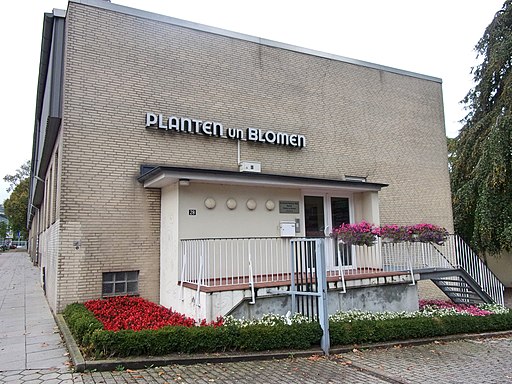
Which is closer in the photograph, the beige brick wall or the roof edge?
the roof edge

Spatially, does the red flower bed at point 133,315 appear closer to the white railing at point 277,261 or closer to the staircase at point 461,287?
the white railing at point 277,261

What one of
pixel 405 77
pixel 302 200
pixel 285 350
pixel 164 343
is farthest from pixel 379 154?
pixel 164 343

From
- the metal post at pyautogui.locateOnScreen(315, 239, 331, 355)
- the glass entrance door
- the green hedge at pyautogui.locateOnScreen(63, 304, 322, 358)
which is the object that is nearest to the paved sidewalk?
the green hedge at pyautogui.locateOnScreen(63, 304, 322, 358)

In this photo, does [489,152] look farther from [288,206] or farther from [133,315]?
[133,315]

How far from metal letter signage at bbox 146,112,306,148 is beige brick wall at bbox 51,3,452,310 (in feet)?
0.63

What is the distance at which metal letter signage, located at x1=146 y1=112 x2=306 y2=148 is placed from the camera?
10578 mm

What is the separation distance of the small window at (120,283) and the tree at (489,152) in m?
13.0

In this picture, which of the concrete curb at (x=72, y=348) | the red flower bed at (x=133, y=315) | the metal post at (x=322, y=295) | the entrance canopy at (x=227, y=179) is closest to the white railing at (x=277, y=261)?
the red flower bed at (x=133, y=315)

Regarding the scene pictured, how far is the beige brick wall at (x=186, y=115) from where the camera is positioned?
9.61m

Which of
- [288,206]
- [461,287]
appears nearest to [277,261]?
[288,206]

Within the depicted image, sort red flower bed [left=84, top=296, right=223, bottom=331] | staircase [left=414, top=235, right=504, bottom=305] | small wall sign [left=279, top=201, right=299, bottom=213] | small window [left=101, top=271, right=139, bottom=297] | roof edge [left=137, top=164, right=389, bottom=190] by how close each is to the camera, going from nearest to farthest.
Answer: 1. red flower bed [left=84, top=296, right=223, bottom=331]
2. roof edge [left=137, top=164, right=389, bottom=190]
3. small window [left=101, top=271, right=139, bottom=297]
4. small wall sign [left=279, top=201, right=299, bottom=213]
5. staircase [left=414, top=235, right=504, bottom=305]

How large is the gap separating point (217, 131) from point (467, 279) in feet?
26.2

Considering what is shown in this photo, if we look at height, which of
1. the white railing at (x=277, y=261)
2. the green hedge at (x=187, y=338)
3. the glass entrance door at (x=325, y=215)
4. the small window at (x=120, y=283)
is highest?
the glass entrance door at (x=325, y=215)

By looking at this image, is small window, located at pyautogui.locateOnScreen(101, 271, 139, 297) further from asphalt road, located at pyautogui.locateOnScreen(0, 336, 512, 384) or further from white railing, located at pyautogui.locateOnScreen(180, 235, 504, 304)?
asphalt road, located at pyautogui.locateOnScreen(0, 336, 512, 384)
